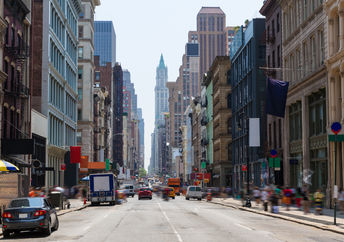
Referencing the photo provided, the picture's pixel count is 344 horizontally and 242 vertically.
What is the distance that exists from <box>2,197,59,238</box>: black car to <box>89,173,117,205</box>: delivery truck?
30.2 meters

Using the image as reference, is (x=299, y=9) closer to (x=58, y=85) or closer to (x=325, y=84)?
(x=325, y=84)

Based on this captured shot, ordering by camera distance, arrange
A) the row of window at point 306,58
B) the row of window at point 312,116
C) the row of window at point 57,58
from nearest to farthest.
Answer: the row of window at point 312,116 → the row of window at point 306,58 → the row of window at point 57,58

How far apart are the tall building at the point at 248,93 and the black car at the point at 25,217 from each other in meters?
41.9

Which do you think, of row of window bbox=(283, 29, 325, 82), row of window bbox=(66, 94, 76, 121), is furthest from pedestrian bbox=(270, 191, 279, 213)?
row of window bbox=(66, 94, 76, 121)

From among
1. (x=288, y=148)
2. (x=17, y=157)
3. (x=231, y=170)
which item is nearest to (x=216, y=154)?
(x=231, y=170)

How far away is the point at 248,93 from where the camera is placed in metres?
75.3

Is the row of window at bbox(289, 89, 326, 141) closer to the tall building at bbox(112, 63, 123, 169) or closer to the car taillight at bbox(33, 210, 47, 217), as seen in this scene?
the car taillight at bbox(33, 210, 47, 217)

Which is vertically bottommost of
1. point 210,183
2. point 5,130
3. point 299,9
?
point 210,183

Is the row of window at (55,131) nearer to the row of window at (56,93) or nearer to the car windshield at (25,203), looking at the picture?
the row of window at (56,93)

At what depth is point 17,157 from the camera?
150ft

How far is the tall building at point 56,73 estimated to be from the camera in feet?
191

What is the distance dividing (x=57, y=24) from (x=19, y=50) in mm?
21559

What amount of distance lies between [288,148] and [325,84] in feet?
39.2

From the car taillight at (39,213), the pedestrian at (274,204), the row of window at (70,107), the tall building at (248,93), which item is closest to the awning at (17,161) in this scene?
the pedestrian at (274,204)
